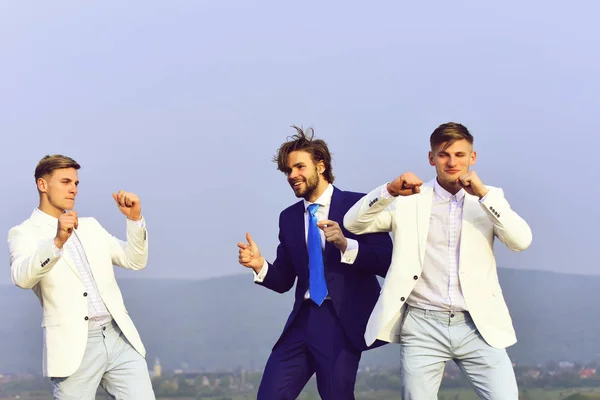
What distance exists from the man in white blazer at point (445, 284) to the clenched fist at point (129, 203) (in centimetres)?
104

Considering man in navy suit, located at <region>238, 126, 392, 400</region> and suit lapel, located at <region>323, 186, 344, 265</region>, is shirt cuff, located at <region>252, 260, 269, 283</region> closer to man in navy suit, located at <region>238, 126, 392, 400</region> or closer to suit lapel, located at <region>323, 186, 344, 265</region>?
man in navy suit, located at <region>238, 126, 392, 400</region>

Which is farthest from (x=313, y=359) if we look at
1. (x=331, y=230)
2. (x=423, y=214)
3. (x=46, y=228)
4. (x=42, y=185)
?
(x=42, y=185)

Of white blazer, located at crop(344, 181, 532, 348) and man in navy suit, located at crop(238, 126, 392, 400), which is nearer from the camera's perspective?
white blazer, located at crop(344, 181, 532, 348)

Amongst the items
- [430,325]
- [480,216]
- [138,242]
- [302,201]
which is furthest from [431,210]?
[138,242]

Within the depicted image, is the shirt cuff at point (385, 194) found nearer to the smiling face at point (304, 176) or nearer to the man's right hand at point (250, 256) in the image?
the smiling face at point (304, 176)

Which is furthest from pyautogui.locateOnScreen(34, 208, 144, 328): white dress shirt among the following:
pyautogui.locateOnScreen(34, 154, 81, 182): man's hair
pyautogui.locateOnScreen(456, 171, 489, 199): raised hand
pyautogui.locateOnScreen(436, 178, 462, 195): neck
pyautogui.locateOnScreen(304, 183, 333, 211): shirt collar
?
pyautogui.locateOnScreen(456, 171, 489, 199): raised hand

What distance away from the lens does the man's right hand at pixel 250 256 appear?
398cm

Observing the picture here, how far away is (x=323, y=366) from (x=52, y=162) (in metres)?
1.56

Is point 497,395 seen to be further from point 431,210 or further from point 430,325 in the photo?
point 431,210

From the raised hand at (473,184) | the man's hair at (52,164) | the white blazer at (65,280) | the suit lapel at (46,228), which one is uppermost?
the man's hair at (52,164)

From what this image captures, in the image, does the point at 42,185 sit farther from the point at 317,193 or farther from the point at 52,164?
the point at 317,193

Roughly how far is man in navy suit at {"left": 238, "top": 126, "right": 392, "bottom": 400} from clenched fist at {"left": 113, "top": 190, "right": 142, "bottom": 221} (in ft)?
1.67

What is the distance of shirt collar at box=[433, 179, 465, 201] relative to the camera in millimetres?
3564

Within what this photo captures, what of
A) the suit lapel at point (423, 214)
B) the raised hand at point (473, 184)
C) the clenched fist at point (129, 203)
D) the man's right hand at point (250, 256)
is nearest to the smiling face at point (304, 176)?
the man's right hand at point (250, 256)
